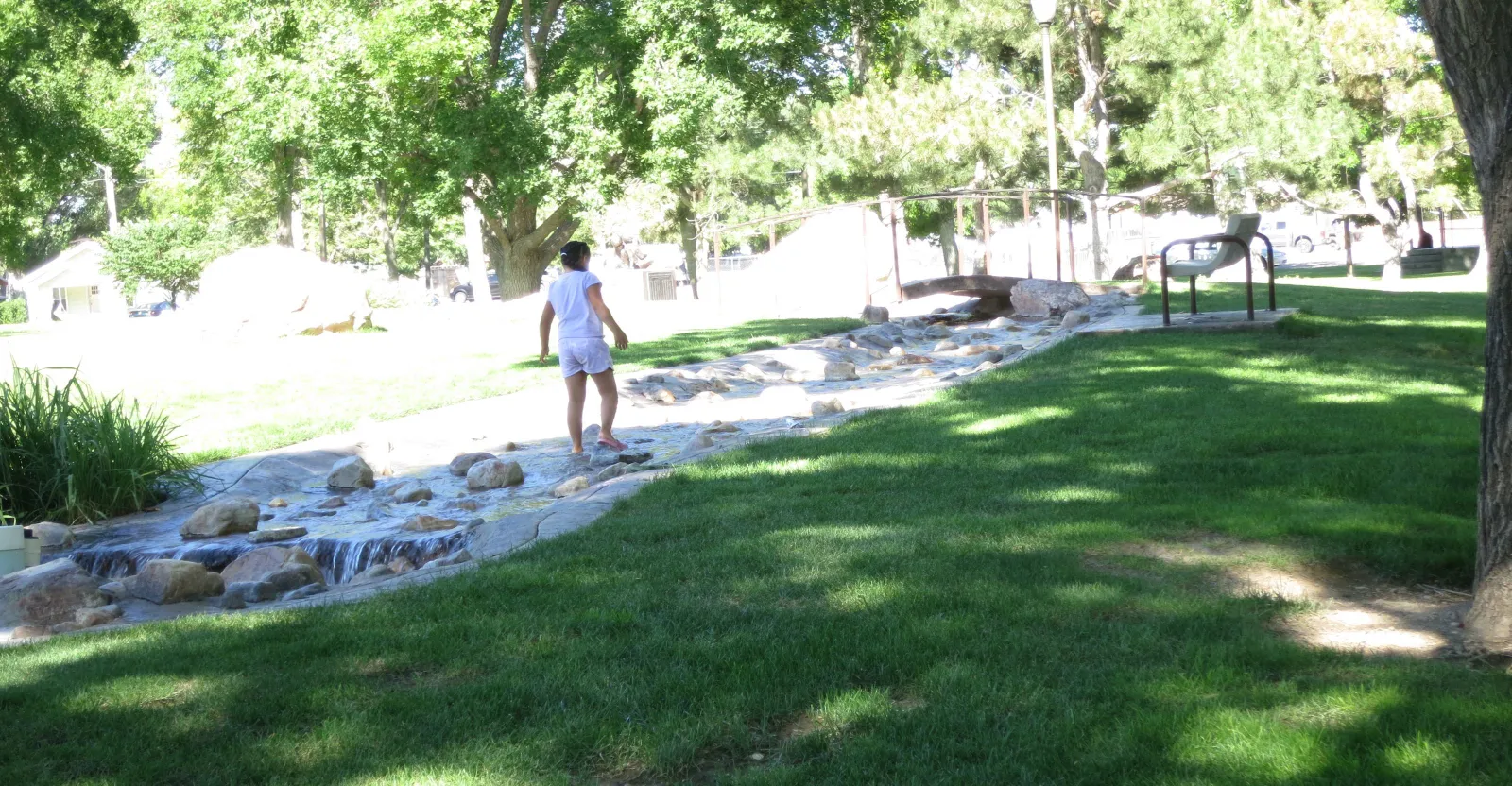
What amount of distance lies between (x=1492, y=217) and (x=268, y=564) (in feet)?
17.8

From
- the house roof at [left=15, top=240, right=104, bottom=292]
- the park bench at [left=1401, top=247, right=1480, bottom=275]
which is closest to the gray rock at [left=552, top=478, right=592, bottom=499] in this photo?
the park bench at [left=1401, top=247, right=1480, bottom=275]

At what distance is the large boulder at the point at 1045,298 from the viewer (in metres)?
20.0

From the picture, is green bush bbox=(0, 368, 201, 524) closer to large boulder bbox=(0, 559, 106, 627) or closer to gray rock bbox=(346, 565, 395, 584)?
large boulder bbox=(0, 559, 106, 627)

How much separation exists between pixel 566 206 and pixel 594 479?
20076 mm

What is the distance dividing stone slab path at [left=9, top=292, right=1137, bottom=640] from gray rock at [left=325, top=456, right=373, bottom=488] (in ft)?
0.39

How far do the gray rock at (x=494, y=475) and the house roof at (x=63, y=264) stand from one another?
64991mm

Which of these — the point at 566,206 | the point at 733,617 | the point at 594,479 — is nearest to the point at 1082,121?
the point at 566,206

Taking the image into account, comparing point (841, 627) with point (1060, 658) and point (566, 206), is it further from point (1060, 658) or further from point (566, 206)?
point (566, 206)

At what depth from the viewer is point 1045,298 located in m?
20.2

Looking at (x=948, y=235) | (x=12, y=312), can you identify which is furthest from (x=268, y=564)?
(x=12, y=312)

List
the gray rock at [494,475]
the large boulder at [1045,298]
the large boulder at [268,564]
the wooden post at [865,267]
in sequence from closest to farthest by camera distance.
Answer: the large boulder at [268,564], the gray rock at [494,475], the large boulder at [1045,298], the wooden post at [865,267]

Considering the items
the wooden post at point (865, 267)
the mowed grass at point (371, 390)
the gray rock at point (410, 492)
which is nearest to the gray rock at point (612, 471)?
the gray rock at point (410, 492)

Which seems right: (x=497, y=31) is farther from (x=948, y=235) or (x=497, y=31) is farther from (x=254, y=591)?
(x=254, y=591)

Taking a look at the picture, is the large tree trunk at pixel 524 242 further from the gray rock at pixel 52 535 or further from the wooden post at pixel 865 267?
the gray rock at pixel 52 535
